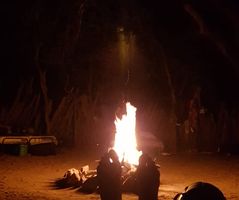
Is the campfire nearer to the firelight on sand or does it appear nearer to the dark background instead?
the firelight on sand

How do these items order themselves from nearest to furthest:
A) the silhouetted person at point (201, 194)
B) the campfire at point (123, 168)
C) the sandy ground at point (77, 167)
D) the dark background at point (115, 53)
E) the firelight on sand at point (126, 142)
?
the silhouetted person at point (201, 194)
the sandy ground at point (77, 167)
the campfire at point (123, 168)
the firelight on sand at point (126, 142)
the dark background at point (115, 53)

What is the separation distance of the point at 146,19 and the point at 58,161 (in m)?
6.82

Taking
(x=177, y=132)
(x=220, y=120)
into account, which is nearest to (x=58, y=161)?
(x=177, y=132)

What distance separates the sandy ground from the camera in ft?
30.3

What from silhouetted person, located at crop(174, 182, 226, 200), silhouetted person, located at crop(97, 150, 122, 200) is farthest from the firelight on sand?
silhouetted person, located at crop(174, 182, 226, 200)

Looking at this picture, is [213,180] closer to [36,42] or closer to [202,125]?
[202,125]

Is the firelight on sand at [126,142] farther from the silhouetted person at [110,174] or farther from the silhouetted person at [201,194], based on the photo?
the silhouetted person at [201,194]

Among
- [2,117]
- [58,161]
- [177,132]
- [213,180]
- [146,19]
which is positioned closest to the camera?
[213,180]

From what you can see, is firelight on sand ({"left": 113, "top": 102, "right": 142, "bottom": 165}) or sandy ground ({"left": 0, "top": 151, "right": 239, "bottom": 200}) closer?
sandy ground ({"left": 0, "top": 151, "right": 239, "bottom": 200})

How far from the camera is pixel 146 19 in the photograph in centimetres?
1833

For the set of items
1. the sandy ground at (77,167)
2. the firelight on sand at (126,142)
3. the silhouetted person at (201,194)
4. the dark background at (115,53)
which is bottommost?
the sandy ground at (77,167)

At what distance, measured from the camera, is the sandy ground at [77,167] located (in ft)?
30.3

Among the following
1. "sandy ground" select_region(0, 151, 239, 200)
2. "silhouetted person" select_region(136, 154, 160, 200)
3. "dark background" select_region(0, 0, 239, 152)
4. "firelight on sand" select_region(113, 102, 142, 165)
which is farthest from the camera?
"dark background" select_region(0, 0, 239, 152)

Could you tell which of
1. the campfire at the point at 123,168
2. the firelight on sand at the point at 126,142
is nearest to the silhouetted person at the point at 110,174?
the campfire at the point at 123,168
